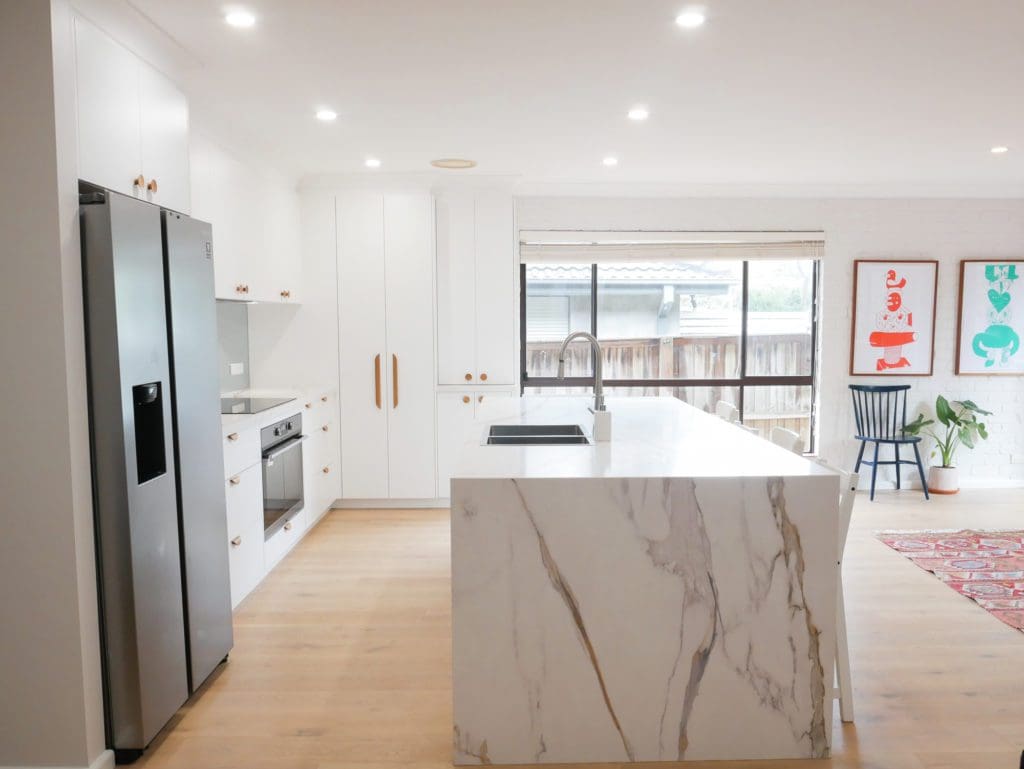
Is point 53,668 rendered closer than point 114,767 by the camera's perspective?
Yes

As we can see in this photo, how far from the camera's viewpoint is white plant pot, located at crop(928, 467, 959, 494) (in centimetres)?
572

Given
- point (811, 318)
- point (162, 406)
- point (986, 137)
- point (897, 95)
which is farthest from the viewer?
point (811, 318)

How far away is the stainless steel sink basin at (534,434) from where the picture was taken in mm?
3035

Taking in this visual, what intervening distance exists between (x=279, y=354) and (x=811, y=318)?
4.07m

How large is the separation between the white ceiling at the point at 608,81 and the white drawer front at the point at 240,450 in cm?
153

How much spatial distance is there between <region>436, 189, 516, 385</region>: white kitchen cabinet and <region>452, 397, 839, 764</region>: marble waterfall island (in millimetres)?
3101

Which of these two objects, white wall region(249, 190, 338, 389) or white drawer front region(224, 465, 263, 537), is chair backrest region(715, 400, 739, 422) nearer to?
white drawer front region(224, 465, 263, 537)

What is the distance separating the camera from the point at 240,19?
99.3 inches

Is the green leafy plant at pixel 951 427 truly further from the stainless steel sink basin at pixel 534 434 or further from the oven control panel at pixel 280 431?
the oven control panel at pixel 280 431

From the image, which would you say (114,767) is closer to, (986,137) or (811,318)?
(986,137)

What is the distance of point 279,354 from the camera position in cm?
523

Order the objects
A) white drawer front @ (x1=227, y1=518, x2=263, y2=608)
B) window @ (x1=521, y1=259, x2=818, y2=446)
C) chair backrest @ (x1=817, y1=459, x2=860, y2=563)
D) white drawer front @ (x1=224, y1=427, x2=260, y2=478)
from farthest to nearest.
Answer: window @ (x1=521, y1=259, x2=818, y2=446) < white drawer front @ (x1=227, y1=518, x2=263, y2=608) < white drawer front @ (x1=224, y1=427, x2=260, y2=478) < chair backrest @ (x1=817, y1=459, x2=860, y2=563)

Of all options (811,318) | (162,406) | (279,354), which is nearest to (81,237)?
(162,406)

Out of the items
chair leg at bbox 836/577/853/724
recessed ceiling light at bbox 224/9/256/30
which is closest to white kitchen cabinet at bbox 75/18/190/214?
recessed ceiling light at bbox 224/9/256/30
